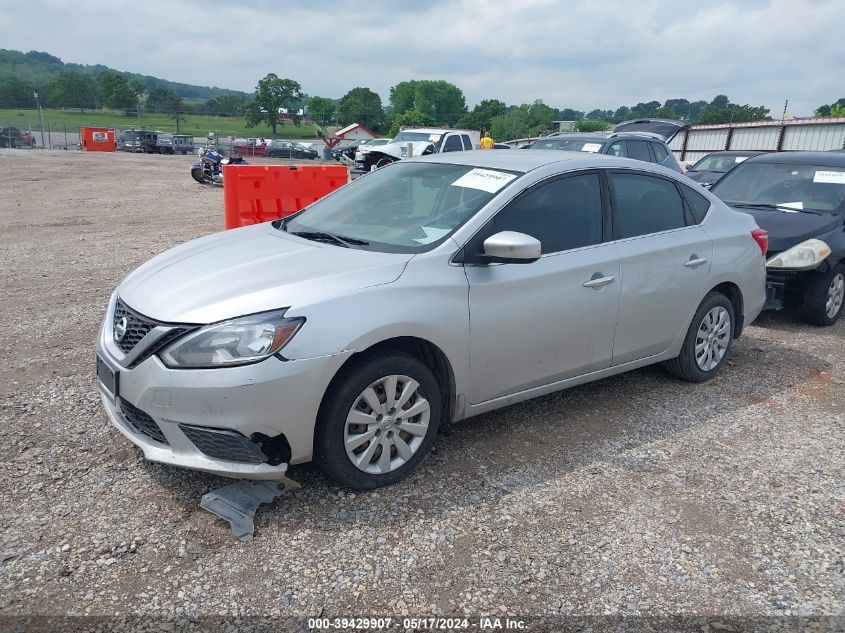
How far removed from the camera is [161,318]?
316 cm

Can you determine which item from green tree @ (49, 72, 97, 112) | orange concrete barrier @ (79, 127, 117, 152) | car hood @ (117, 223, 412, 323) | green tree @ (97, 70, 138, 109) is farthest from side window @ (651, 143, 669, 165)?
green tree @ (49, 72, 97, 112)

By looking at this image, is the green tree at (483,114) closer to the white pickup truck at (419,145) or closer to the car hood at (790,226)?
the white pickup truck at (419,145)

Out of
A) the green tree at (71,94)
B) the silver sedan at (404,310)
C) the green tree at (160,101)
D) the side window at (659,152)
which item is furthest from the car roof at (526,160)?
the green tree at (71,94)

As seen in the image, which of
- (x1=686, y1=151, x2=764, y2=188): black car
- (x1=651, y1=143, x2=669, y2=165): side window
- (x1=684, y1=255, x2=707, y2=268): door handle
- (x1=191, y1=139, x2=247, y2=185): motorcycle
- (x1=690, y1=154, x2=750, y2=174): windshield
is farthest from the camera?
(x1=191, y1=139, x2=247, y2=185): motorcycle

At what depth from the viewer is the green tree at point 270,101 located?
3866 inches

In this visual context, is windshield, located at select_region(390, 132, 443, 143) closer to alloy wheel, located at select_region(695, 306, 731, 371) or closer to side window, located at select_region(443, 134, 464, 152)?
side window, located at select_region(443, 134, 464, 152)

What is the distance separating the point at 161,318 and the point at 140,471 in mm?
965

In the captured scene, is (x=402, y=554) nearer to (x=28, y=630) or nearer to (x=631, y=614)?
(x=631, y=614)

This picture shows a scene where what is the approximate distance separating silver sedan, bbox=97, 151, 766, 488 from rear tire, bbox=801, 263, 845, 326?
7.66ft

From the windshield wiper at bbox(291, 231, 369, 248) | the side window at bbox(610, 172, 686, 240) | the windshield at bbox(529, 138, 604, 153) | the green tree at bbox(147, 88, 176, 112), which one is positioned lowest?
the windshield wiper at bbox(291, 231, 369, 248)

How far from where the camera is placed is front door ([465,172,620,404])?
3.68 metres

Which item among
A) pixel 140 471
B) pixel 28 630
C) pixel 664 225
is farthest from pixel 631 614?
pixel 664 225

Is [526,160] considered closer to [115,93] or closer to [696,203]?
[696,203]

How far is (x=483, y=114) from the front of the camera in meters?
112
